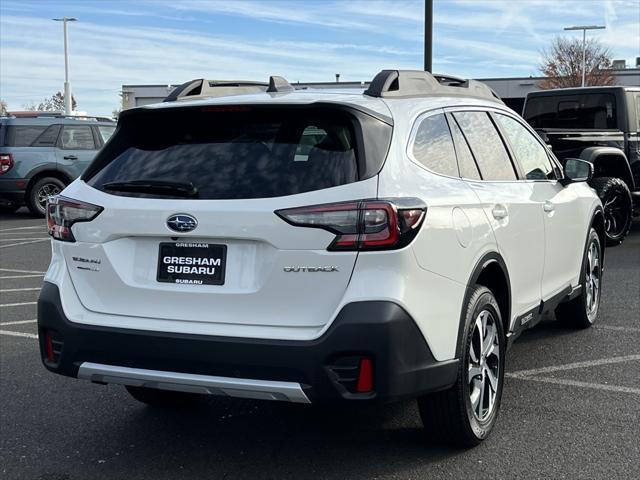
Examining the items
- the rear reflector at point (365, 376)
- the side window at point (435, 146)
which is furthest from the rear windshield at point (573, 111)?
the rear reflector at point (365, 376)

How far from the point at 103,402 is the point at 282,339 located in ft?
6.41

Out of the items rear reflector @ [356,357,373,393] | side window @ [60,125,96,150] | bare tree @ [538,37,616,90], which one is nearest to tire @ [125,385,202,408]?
rear reflector @ [356,357,373,393]

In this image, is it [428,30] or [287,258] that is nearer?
[287,258]

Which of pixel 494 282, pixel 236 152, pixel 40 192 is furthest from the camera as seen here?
pixel 40 192

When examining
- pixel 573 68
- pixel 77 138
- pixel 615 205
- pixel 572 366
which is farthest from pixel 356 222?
pixel 573 68

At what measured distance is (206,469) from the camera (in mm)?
3750

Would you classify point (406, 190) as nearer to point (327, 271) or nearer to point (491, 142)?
point (327, 271)

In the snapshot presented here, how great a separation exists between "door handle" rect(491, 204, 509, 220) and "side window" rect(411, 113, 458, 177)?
334 millimetres

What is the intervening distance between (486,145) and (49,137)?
45.8ft

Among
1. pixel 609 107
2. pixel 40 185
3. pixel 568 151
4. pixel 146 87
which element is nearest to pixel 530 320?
pixel 568 151

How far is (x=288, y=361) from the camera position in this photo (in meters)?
3.20

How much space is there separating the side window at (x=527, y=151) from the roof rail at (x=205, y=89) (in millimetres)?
1561

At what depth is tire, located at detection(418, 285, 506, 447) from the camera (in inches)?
144

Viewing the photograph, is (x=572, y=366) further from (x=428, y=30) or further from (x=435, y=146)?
(x=428, y=30)
